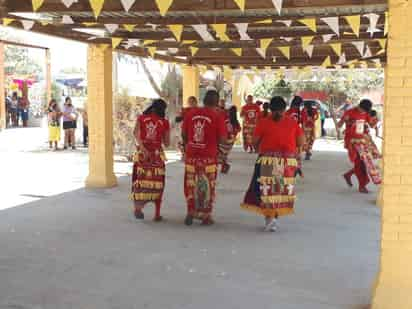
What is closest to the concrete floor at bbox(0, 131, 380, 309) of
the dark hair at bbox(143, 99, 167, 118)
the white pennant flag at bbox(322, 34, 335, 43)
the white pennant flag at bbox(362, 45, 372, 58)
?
the dark hair at bbox(143, 99, 167, 118)

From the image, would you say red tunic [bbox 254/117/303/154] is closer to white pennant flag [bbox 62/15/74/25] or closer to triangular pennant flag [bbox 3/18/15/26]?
white pennant flag [bbox 62/15/74/25]

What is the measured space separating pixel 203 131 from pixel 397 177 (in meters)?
2.78

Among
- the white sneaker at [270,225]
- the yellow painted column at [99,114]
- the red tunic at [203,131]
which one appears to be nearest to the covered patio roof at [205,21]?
the yellow painted column at [99,114]

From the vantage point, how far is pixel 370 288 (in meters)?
4.46

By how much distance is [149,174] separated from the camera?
21.7 feet

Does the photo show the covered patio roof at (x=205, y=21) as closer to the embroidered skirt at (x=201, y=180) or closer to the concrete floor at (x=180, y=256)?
the embroidered skirt at (x=201, y=180)

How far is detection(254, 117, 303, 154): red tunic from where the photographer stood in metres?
6.02

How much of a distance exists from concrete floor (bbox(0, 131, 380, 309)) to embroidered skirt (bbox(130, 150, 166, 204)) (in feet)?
1.27

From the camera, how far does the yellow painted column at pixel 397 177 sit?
3820mm

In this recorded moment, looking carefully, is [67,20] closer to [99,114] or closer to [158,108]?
[158,108]

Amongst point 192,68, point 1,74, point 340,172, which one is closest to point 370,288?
point 340,172

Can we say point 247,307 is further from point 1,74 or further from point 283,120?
point 1,74

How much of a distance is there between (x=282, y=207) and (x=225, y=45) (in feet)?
15.2

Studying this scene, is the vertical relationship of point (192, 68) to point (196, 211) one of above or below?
above
